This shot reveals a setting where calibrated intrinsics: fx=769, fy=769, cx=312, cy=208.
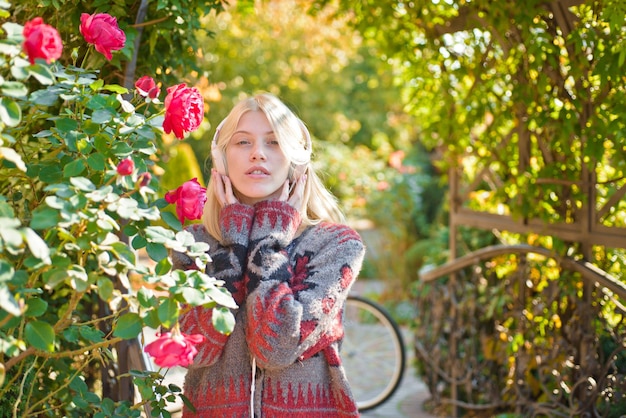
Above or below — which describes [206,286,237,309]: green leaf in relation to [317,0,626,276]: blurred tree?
below

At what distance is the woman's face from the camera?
2217mm

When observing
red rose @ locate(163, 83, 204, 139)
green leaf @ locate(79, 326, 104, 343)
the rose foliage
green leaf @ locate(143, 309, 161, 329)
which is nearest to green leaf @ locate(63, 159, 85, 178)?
the rose foliage

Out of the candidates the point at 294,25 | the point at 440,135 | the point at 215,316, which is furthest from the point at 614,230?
the point at 294,25

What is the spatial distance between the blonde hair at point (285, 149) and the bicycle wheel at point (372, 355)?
2.75 m

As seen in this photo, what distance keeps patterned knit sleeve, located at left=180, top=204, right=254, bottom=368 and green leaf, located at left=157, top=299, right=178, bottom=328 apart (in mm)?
497

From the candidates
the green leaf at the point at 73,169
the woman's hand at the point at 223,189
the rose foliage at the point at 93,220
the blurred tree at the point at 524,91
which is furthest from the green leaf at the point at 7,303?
the blurred tree at the point at 524,91

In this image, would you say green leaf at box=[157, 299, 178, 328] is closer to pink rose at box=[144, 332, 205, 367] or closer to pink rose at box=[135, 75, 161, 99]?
pink rose at box=[144, 332, 205, 367]

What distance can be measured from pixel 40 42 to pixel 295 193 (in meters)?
1.02

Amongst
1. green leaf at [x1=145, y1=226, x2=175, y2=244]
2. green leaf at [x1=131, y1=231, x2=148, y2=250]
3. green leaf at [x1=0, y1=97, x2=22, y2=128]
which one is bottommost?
green leaf at [x1=131, y1=231, x2=148, y2=250]

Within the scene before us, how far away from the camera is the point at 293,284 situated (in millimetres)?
2135

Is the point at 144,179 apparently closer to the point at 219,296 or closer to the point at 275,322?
the point at 219,296

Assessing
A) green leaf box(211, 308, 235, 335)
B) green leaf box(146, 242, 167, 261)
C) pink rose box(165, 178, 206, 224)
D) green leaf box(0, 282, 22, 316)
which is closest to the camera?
green leaf box(0, 282, 22, 316)

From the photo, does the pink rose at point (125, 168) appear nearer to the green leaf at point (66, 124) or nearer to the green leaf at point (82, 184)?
the green leaf at point (82, 184)

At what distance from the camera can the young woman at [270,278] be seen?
6.63 feet
